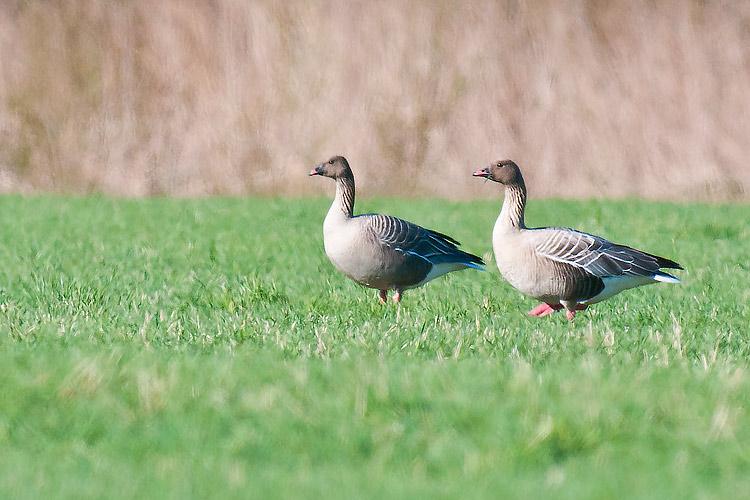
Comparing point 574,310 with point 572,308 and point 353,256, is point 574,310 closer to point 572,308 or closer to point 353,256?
point 572,308

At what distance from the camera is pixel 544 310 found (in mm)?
9000

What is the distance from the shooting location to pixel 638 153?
2222 centimetres

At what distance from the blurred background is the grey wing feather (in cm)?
1232

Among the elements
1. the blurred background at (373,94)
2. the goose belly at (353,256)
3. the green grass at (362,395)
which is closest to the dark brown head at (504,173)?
the green grass at (362,395)

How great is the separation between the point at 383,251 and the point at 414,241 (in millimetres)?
390

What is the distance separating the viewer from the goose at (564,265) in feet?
28.3

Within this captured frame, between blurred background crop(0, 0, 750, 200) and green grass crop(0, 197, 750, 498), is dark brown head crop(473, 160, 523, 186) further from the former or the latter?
blurred background crop(0, 0, 750, 200)

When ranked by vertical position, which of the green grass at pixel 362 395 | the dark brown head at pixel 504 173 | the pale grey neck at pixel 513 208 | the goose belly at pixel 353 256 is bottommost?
the green grass at pixel 362 395

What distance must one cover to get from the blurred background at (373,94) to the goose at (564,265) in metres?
13.2

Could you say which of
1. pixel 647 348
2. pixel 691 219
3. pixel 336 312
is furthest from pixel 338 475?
pixel 691 219

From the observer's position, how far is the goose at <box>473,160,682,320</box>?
862cm

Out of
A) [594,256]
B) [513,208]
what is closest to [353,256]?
[513,208]

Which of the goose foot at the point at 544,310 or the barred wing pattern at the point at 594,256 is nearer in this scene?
the barred wing pattern at the point at 594,256

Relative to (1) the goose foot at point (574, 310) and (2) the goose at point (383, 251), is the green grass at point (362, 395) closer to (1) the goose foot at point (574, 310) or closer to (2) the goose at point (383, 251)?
(1) the goose foot at point (574, 310)
